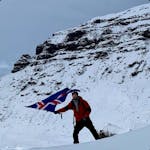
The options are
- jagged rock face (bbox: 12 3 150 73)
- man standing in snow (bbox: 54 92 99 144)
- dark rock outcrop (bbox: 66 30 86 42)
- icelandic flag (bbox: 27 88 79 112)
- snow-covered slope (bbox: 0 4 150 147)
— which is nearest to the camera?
man standing in snow (bbox: 54 92 99 144)

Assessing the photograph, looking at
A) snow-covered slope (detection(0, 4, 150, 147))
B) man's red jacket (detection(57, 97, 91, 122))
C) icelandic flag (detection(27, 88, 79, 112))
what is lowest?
man's red jacket (detection(57, 97, 91, 122))

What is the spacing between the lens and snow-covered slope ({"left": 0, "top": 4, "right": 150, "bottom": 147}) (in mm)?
42656

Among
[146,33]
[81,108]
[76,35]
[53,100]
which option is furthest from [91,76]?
[81,108]

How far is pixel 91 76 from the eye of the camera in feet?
187

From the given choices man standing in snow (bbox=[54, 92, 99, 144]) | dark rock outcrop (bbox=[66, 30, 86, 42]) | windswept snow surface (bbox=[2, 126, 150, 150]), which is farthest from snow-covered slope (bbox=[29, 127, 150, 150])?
dark rock outcrop (bbox=[66, 30, 86, 42])

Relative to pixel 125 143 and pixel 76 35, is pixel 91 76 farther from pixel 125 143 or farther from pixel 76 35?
pixel 125 143

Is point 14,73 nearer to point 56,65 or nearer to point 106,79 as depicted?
point 56,65

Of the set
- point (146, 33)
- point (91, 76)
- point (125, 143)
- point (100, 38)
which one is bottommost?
point (125, 143)

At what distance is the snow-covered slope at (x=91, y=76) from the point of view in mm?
42656

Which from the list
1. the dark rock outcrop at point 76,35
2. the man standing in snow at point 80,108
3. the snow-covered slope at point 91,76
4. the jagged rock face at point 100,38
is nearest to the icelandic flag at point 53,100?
the man standing in snow at point 80,108

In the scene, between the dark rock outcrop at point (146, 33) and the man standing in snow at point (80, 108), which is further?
the dark rock outcrop at point (146, 33)

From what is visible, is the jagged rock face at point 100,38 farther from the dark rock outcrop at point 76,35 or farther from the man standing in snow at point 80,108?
the man standing in snow at point 80,108

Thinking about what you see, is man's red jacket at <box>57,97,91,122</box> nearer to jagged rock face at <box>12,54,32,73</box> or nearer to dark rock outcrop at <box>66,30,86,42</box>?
jagged rock face at <box>12,54,32,73</box>

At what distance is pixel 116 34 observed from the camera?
69.2 m
